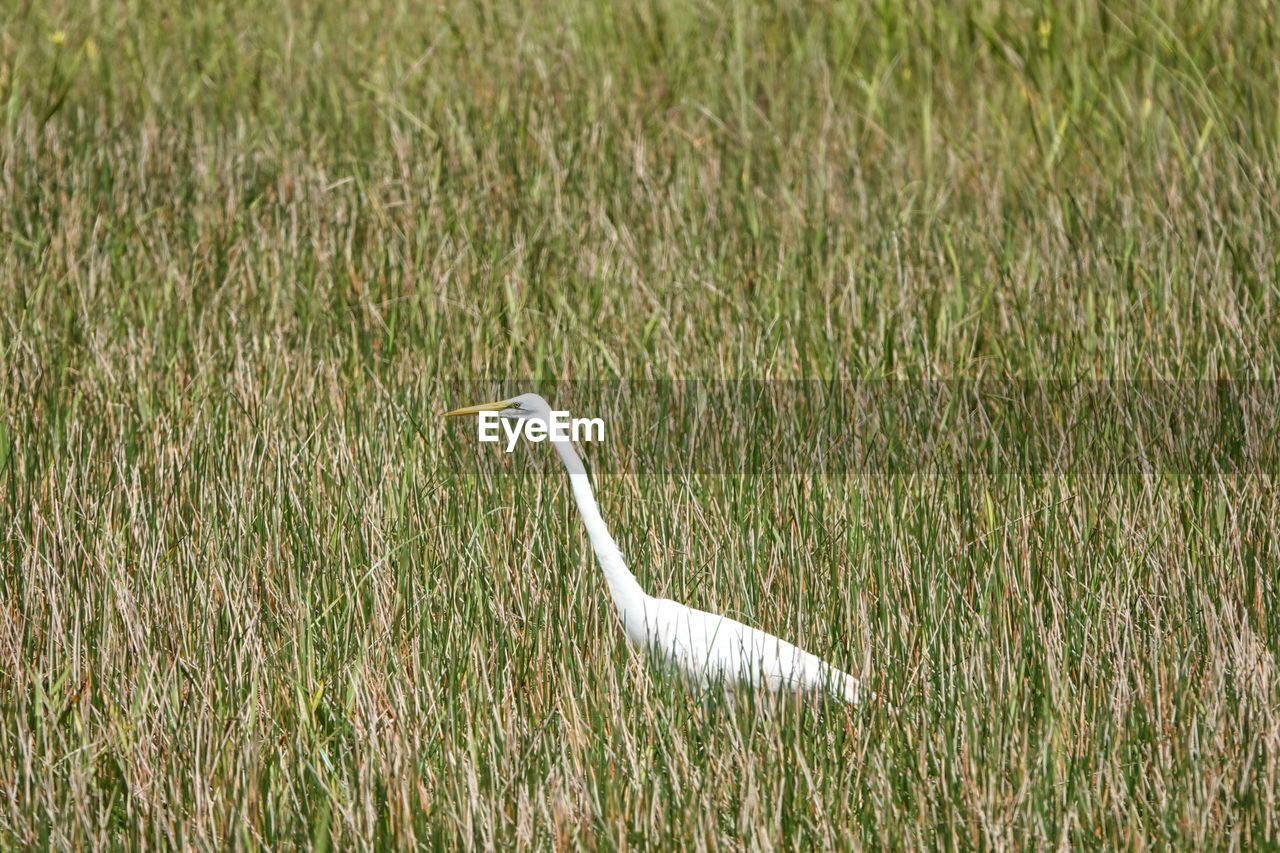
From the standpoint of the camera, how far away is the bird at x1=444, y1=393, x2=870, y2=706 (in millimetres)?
2568

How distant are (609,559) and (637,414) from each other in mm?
1093

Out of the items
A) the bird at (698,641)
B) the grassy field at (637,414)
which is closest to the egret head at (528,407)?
the bird at (698,641)

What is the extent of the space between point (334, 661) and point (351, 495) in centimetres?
63

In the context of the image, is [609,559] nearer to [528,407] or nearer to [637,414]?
[528,407]

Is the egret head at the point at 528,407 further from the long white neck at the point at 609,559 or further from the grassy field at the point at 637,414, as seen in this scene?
the grassy field at the point at 637,414

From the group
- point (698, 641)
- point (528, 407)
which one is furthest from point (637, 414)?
point (698, 641)

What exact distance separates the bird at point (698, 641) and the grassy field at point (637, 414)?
0.19 ft

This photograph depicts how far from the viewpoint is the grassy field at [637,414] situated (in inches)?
92.7

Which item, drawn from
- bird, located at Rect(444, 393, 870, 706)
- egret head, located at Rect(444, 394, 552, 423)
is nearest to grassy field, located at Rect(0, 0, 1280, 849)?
bird, located at Rect(444, 393, 870, 706)

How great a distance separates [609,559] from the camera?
110 inches

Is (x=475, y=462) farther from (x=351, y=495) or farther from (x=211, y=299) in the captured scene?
(x=211, y=299)

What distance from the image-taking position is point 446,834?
7.29 ft

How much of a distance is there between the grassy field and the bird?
59 mm

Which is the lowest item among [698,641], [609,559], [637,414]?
[698,641]
